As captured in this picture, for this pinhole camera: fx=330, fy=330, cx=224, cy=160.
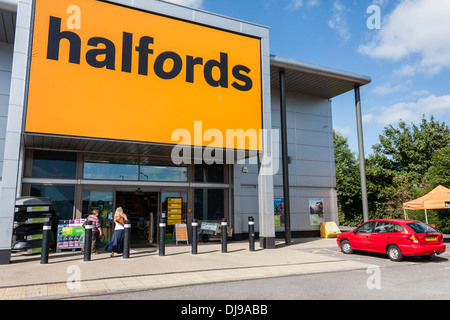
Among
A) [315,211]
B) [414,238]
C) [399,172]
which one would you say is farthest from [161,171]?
→ [399,172]

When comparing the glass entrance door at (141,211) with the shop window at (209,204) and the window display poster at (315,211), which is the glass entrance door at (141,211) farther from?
the window display poster at (315,211)

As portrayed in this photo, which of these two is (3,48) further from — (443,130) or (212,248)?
(443,130)

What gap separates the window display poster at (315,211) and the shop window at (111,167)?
1038 centimetres

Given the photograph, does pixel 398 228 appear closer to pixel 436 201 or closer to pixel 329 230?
pixel 436 201

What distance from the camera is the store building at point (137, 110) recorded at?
10164mm

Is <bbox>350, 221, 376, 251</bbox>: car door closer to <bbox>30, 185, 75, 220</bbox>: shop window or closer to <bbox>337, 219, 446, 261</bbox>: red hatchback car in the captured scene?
<bbox>337, 219, 446, 261</bbox>: red hatchback car

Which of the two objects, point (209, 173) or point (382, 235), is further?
point (209, 173)

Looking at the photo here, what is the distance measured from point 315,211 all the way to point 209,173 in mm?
7390

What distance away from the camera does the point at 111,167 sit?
1362 centimetres

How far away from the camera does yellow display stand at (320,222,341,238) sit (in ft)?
60.0

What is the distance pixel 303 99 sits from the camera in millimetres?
19859

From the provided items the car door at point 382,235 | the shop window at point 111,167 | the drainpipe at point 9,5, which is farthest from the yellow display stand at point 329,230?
the drainpipe at point 9,5
